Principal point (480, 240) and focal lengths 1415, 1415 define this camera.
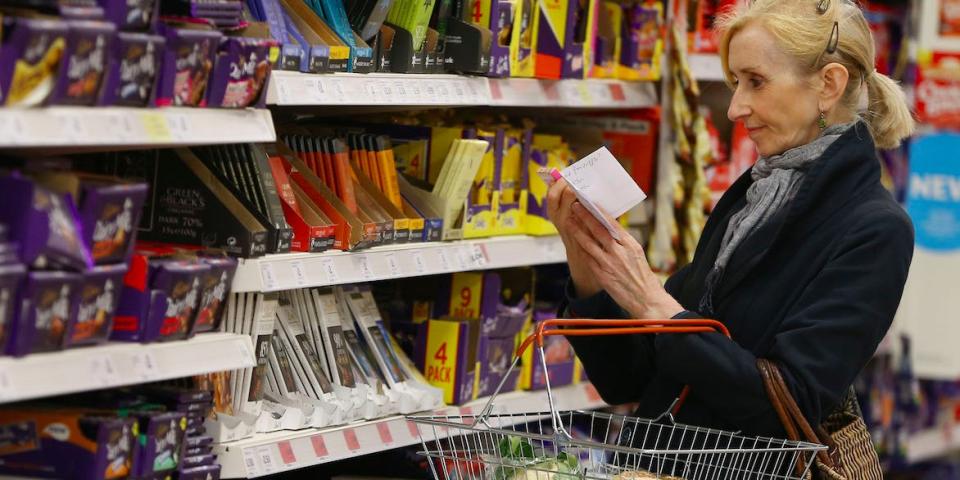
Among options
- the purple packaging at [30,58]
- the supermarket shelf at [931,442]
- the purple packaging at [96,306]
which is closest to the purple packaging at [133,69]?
the purple packaging at [30,58]

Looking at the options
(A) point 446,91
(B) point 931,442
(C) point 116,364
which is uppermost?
(A) point 446,91

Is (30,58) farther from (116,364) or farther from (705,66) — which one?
(705,66)

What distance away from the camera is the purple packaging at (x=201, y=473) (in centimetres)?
276

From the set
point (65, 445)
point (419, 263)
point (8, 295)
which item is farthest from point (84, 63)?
point (419, 263)

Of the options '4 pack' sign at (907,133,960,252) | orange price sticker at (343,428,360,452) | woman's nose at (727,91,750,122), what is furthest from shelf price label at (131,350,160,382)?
'4 pack' sign at (907,133,960,252)

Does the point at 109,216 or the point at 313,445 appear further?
the point at 313,445

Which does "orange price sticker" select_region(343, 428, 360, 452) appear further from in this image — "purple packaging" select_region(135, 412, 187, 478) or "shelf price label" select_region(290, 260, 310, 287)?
"purple packaging" select_region(135, 412, 187, 478)

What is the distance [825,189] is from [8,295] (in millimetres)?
1585

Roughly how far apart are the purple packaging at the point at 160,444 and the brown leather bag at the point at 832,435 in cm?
112

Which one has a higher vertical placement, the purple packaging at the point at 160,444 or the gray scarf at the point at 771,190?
the gray scarf at the point at 771,190

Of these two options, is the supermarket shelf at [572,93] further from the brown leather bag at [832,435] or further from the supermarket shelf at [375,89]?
the brown leather bag at [832,435]

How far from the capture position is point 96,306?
246cm

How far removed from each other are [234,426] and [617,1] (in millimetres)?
2072

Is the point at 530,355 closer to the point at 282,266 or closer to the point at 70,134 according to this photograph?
the point at 282,266
